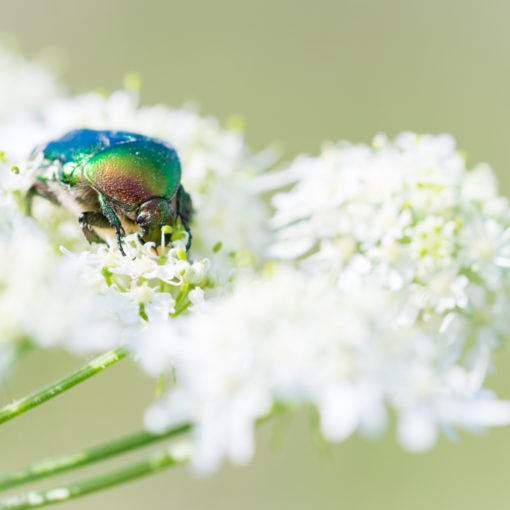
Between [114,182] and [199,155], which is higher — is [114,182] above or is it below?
below

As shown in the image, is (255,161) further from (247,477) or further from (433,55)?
(433,55)

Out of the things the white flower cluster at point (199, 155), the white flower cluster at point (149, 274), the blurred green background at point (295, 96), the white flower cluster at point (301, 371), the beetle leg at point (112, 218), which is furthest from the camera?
the blurred green background at point (295, 96)

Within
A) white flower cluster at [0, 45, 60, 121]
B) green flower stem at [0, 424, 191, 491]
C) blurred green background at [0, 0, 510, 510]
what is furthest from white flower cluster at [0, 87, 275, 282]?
blurred green background at [0, 0, 510, 510]

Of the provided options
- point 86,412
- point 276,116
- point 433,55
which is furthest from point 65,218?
point 433,55

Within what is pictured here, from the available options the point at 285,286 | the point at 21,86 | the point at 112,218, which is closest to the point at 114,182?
the point at 112,218

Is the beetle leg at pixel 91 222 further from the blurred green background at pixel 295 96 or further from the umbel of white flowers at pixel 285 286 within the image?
the blurred green background at pixel 295 96

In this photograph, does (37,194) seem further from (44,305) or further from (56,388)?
(44,305)

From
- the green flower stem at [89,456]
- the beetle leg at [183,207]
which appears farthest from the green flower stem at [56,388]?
the beetle leg at [183,207]
